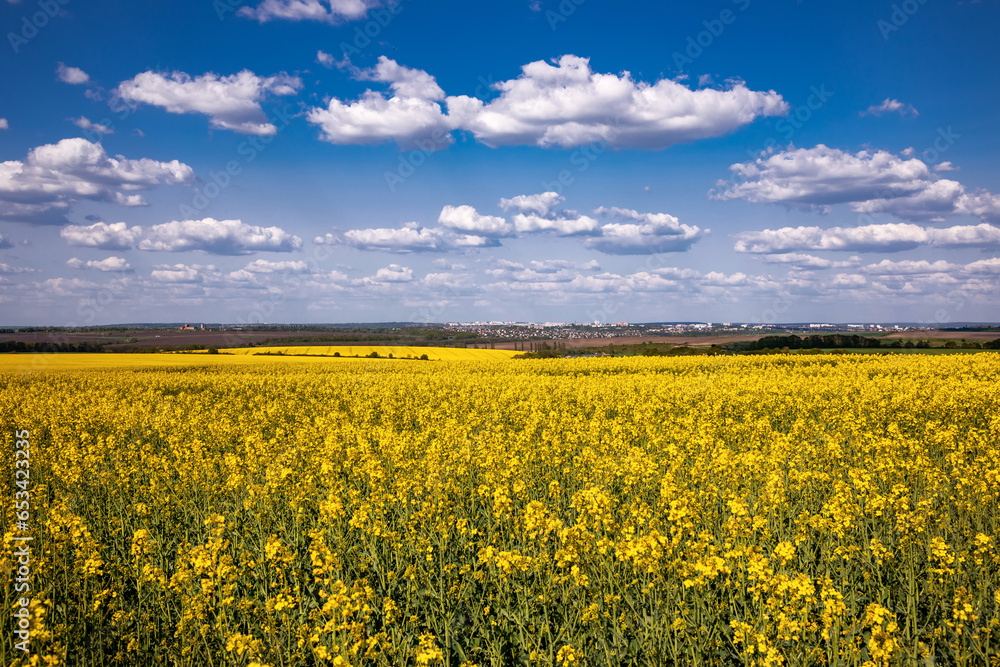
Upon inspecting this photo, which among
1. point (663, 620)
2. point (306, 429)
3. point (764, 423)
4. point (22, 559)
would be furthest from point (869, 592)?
point (306, 429)

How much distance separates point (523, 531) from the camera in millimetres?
5297

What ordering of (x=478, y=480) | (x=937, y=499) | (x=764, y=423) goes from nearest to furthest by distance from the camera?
(x=937, y=499), (x=478, y=480), (x=764, y=423)

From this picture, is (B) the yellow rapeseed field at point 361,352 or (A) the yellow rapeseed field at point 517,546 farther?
(B) the yellow rapeseed field at point 361,352

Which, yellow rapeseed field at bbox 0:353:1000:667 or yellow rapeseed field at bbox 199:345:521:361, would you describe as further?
yellow rapeseed field at bbox 199:345:521:361

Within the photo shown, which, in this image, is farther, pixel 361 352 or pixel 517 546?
pixel 361 352

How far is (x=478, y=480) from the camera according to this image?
805cm

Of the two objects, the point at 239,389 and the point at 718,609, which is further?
the point at 239,389

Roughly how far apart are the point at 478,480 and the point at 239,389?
56.0 feet

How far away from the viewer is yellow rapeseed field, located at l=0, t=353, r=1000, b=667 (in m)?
4.02

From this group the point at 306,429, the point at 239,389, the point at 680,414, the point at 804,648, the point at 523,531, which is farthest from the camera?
the point at 239,389

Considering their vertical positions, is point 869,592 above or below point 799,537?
below

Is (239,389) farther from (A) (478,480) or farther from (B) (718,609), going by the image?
(B) (718,609)

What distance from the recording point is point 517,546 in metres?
5.76

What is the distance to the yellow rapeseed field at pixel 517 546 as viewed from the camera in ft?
13.2
